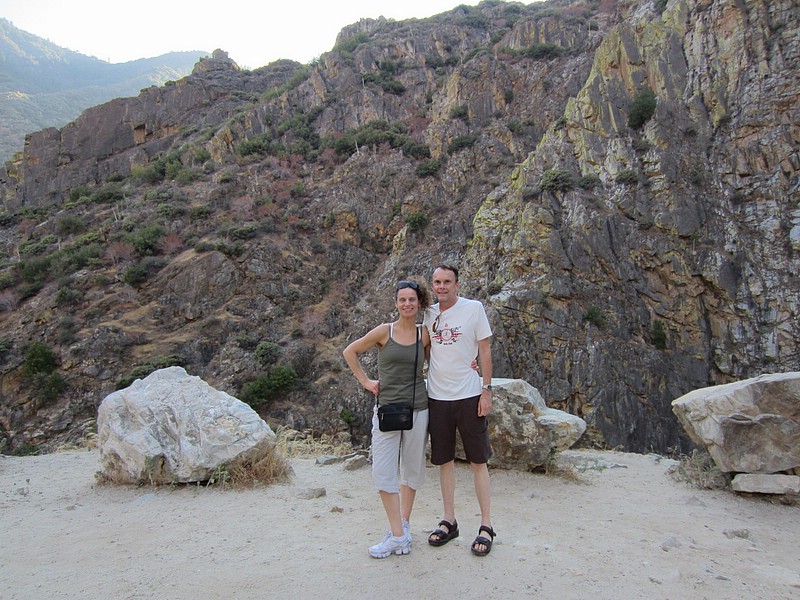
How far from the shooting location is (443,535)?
3150 millimetres

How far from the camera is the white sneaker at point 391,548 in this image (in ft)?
9.87

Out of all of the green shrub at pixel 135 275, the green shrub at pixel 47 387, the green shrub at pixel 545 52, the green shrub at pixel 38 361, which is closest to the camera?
the green shrub at pixel 47 387

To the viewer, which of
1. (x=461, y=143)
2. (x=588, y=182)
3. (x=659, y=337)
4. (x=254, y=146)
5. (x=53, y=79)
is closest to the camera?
(x=659, y=337)

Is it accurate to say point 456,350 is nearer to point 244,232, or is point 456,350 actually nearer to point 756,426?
point 756,426

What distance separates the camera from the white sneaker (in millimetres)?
3010

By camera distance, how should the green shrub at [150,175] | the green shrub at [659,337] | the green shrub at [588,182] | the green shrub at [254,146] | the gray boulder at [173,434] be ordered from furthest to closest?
1. the green shrub at [150,175]
2. the green shrub at [254,146]
3. the green shrub at [588,182]
4. the green shrub at [659,337]
5. the gray boulder at [173,434]

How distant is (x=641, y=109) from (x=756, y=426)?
761 inches

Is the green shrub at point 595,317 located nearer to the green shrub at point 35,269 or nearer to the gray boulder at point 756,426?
the gray boulder at point 756,426

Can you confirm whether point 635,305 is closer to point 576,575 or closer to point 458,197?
point 458,197

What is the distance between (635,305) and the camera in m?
17.8

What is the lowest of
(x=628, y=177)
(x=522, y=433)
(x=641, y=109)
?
(x=522, y=433)

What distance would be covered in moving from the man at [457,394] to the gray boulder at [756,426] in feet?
9.76

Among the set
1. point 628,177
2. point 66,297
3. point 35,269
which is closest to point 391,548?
point 628,177

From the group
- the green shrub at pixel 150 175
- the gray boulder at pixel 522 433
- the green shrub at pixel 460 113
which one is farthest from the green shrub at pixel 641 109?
the green shrub at pixel 150 175
